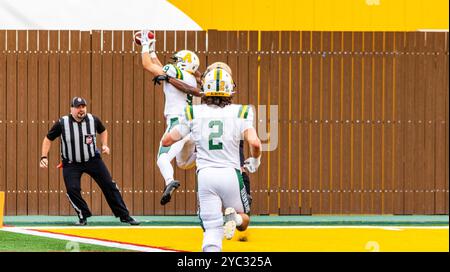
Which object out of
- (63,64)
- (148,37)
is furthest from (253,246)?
(63,64)

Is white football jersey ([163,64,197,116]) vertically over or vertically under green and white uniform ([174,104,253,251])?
over

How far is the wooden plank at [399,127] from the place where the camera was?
20.5 m

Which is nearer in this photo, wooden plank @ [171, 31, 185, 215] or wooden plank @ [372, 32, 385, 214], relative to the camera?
wooden plank @ [171, 31, 185, 215]

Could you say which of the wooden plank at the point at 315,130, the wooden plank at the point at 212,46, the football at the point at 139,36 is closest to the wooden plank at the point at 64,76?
the football at the point at 139,36

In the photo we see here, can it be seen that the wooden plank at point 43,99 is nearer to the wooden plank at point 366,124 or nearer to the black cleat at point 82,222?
the black cleat at point 82,222

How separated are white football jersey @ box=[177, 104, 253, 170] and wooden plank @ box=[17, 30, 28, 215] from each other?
7.53 m

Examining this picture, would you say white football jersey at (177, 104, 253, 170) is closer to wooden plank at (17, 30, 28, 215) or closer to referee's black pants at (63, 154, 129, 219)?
referee's black pants at (63, 154, 129, 219)

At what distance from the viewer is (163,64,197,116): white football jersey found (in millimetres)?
17719

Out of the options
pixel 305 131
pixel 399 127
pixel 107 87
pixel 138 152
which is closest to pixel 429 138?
pixel 399 127

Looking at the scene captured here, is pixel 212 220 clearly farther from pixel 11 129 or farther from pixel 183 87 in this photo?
pixel 11 129

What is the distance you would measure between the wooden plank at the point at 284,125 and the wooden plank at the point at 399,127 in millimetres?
1806

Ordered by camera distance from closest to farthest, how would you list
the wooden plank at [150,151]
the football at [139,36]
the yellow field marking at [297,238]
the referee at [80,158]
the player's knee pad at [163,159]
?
the yellow field marking at [297,238] → the player's knee pad at [163,159] → the referee at [80,158] → the football at [139,36] → the wooden plank at [150,151]

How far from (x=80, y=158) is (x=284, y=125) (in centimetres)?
380

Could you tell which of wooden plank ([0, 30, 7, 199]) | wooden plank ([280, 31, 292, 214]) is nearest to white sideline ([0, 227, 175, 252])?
wooden plank ([0, 30, 7, 199])
